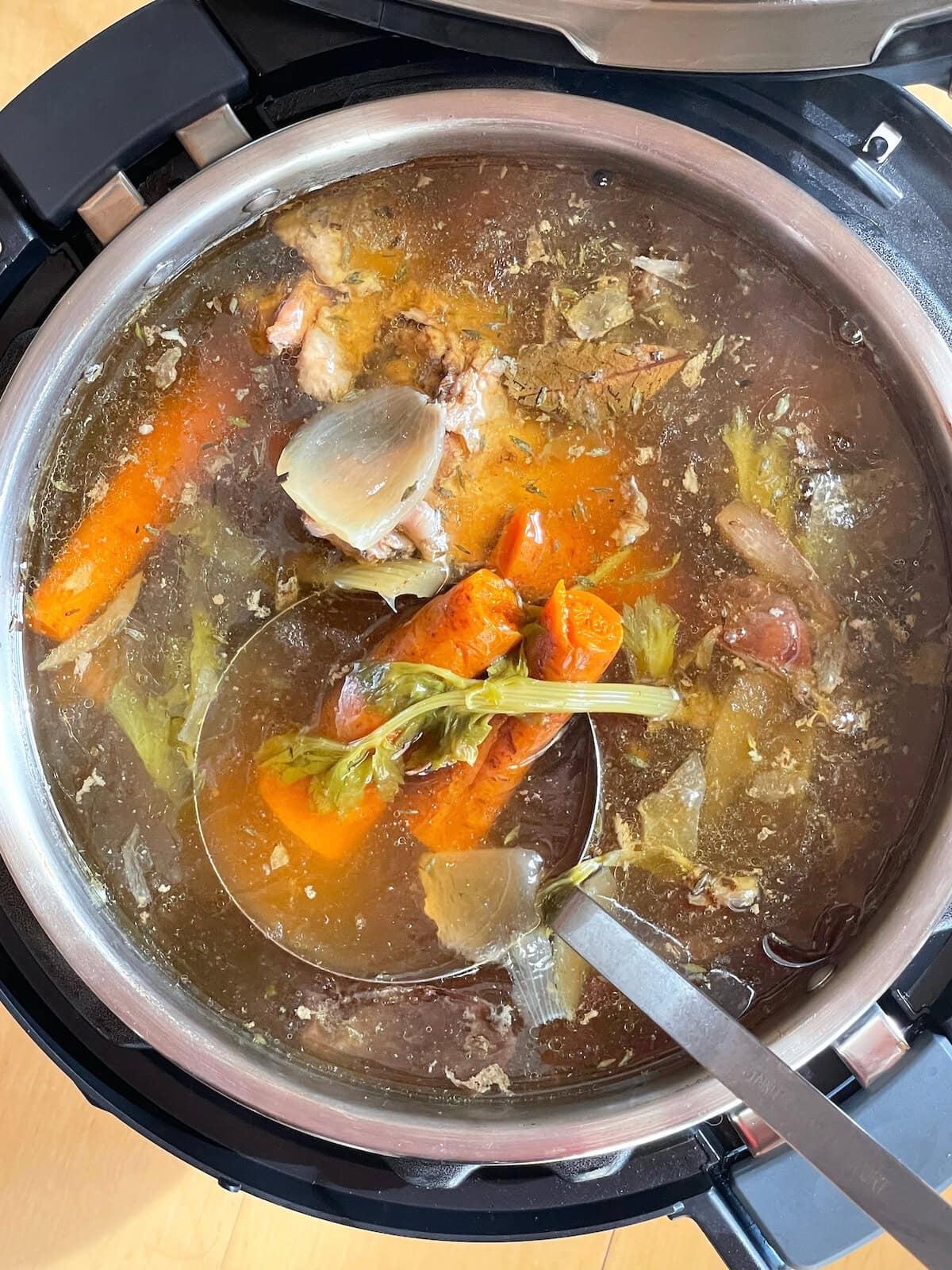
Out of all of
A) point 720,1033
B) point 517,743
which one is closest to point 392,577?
point 517,743

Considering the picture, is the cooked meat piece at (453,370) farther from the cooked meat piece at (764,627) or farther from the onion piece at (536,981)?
the onion piece at (536,981)

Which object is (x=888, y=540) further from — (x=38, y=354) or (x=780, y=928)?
(x=38, y=354)

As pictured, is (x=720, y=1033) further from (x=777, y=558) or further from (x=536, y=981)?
(x=777, y=558)

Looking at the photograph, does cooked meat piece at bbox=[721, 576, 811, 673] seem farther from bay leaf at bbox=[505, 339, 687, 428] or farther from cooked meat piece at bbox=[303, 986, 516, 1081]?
cooked meat piece at bbox=[303, 986, 516, 1081]

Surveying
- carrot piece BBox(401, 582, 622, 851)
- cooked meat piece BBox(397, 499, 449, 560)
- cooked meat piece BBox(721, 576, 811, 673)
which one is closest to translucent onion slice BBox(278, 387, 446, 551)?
cooked meat piece BBox(397, 499, 449, 560)

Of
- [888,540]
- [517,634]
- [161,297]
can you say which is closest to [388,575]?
[517,634]

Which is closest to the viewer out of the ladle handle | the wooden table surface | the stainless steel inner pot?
the ladle handle

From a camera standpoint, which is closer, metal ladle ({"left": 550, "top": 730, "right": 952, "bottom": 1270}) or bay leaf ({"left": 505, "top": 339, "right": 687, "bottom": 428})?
metal ladle ({"left": 550, "top": 730, "right": 952, "bottom": 1270})
